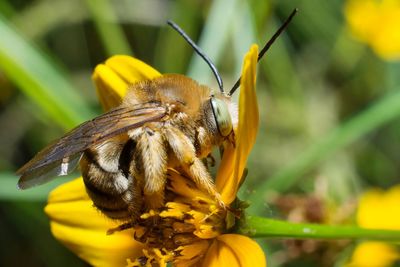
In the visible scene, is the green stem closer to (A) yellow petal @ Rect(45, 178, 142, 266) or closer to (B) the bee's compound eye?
(B) the bee's compound eye

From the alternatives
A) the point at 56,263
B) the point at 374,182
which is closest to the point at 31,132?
the point at 56,263

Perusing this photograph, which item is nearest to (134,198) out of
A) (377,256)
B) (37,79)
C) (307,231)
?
(307,231)

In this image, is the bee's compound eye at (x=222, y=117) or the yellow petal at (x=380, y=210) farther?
the yellow petal at (x=380, y=210)

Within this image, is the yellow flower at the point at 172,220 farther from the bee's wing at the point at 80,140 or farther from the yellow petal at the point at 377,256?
the yellow petal at the point at 377,256

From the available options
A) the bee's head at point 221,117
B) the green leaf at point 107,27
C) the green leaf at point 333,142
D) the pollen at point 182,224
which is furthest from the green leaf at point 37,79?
the bee's head at point 221,117

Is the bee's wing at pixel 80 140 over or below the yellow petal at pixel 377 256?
over

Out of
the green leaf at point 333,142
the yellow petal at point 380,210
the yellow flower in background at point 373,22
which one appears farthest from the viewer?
the yellow flower in background at point 373,22
